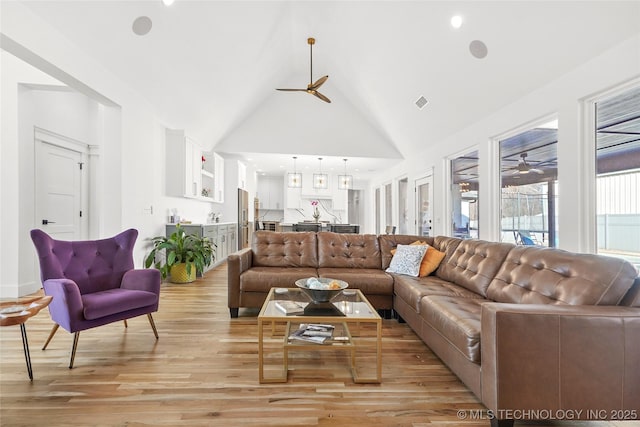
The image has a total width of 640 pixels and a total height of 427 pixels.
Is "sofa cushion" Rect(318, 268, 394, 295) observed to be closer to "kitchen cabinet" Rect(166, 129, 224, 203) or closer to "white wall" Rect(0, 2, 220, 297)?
"white wall" Rect(0, 2, 220, 297)

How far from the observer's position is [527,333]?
1.52 m

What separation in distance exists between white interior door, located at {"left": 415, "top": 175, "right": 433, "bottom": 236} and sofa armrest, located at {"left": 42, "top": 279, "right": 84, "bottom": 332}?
5.58 meters

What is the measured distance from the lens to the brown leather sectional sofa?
59.0 inches

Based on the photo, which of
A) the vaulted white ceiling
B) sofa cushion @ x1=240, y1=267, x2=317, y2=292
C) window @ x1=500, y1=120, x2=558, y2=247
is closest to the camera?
the vaulted white ceiling

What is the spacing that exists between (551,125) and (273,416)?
12.5 feet

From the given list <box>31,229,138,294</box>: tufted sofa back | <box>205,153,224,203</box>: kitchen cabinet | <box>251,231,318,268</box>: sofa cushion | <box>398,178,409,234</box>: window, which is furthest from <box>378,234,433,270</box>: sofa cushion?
<box>205,153,224,203</box>: kitchen cabinet

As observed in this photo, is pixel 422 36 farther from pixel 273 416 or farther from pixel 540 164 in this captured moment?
pixel 273 416

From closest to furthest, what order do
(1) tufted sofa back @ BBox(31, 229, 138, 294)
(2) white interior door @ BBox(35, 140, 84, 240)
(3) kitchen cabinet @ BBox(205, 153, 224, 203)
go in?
(1) tufted sofa back @ BBox(31, 229, 138, 294) < (2) white interior door @ BBox(35, 140, 84, 240) < (3) kitchen cabinet @ BBox(205, 153, 224, 203)

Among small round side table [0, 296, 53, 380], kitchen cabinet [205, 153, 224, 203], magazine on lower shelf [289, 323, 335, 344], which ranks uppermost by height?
kitchen cabinet [205, 153, 224, 203]

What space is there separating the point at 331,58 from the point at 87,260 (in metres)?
5.13

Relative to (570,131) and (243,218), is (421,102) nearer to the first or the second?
(570,131)

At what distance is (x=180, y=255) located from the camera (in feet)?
15.6

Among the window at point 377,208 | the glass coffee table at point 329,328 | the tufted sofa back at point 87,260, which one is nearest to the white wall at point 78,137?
the tufted sofa back at point 87,260

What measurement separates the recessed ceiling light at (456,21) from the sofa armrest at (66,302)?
423cm
